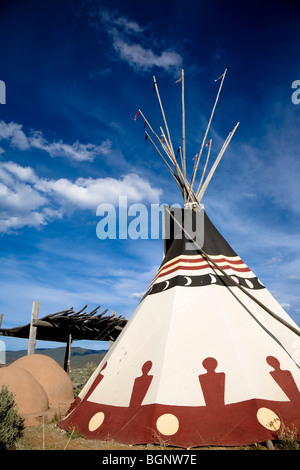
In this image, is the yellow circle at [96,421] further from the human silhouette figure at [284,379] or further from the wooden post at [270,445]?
the human silhouette figure at [284,379]

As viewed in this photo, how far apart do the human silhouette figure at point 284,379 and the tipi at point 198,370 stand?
15 millimetres

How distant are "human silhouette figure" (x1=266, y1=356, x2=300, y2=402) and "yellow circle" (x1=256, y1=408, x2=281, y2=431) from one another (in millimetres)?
422

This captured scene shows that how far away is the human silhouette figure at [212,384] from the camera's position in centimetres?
364

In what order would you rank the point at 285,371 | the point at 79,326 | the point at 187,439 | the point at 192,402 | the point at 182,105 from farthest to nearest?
the point at 79,326, the point at 182,105, the point at 285,371, the point at 192,402, the point at 187,439

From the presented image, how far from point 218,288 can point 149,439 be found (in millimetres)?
2542

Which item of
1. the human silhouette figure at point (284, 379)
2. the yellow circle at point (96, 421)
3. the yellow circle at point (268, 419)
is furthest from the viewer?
the yellow circle at point (96, 421)

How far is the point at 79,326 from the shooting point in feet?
37.2

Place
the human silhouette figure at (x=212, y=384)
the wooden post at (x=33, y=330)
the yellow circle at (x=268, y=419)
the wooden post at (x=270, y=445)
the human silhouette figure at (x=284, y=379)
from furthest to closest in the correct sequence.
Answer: the wooden post at (x=33, y=330) < the human silhouette figure at (x=284, y=379) < the human silhouette figure at (x=212, y=384) < the yellow circle at (x=268, y=419) < the wooden post at (x=270, y=445)

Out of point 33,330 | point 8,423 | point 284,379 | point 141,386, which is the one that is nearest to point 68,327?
point 33,330

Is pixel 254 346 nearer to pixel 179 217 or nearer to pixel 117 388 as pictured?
pixel 117 388

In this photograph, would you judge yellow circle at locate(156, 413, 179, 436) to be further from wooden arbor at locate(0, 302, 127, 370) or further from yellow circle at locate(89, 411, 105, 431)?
wooden arbor at locate(0, 302, 127, 370)

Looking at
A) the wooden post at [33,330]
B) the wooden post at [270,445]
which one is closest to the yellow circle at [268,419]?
the wooden post at [270,445]

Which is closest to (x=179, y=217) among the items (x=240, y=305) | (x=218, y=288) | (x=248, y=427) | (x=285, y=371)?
(x=218, y=288)

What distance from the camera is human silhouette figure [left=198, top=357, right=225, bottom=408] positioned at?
11.9ft
